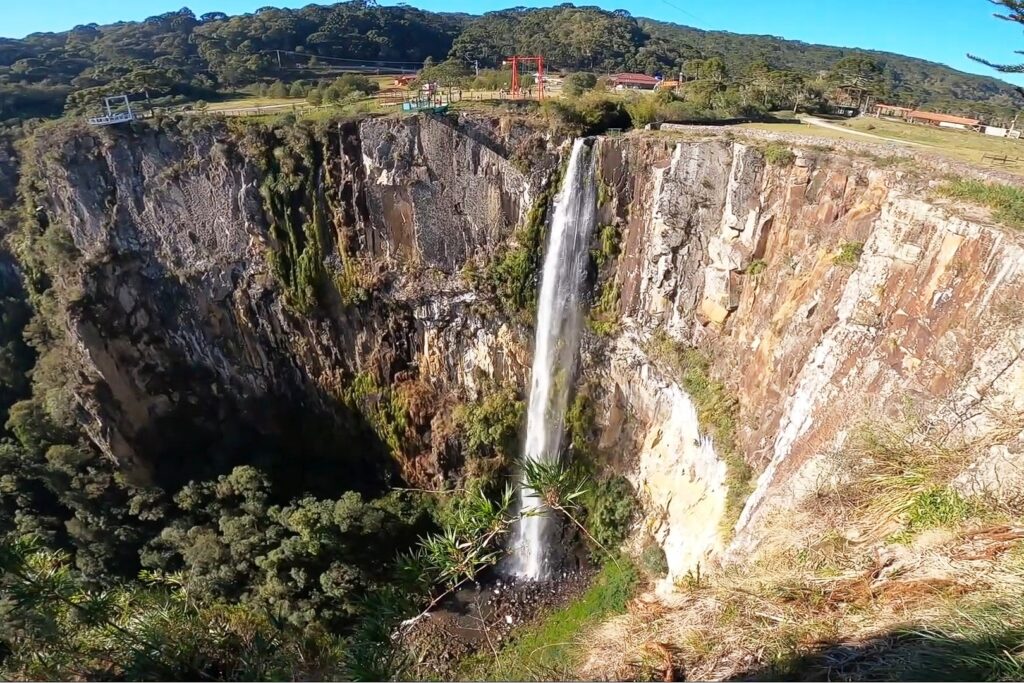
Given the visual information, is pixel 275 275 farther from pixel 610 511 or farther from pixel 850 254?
pixel 850 254

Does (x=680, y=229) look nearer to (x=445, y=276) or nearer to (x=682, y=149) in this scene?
(x=682, y=149)

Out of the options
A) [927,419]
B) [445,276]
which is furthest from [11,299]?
[927,419]

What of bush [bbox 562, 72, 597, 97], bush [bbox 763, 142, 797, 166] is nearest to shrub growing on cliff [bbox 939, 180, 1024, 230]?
bush [bbox 763, 142, 797, 166]

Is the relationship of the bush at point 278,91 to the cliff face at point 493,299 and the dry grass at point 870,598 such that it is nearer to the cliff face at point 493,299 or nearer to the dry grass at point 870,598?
the cliff face at point 493,299

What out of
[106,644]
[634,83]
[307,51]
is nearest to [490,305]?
[106,644]

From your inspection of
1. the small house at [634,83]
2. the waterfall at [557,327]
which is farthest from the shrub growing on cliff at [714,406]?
the small house at [634,83]

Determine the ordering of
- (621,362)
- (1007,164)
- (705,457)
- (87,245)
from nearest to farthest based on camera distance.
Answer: (1007,164), (705,457), (621,362), (87,245)
